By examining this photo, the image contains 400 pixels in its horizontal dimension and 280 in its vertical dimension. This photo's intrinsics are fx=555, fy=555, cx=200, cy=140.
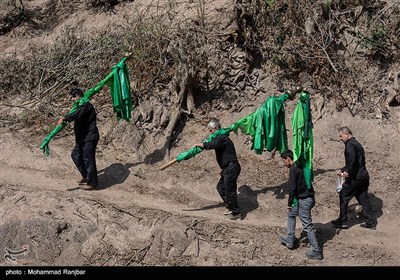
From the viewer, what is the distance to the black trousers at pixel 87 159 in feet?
26.6

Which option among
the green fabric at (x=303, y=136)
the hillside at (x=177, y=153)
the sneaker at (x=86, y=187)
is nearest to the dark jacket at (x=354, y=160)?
the green fabric at (x=303, y=136)

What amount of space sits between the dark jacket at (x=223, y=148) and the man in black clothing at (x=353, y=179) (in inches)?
57.6

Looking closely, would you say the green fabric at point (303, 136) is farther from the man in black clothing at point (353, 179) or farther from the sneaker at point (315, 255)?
the sneaker at point (315, 255)

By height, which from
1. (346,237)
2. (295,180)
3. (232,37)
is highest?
(232,37)

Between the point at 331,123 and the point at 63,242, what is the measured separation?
4.98 m

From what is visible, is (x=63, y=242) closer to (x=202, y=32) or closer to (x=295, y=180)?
(x=295, y=180)

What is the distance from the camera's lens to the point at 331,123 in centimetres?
960

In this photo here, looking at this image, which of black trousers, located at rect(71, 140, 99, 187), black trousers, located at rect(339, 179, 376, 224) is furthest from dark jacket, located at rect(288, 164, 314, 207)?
black trousers, located at rect(71, 140, 99, 187)

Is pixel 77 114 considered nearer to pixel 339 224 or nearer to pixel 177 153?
pixel 177 153

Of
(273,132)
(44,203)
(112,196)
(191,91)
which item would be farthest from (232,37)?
(44,203)

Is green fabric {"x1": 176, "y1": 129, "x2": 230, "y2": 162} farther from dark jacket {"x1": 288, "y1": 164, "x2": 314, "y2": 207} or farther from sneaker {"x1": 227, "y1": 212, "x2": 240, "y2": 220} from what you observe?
dark jacket {"x1": 288, "y1": 164, "x2": 314, "y2": 207}

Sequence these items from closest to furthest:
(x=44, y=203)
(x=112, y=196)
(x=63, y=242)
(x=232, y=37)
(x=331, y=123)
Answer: (x=63, y=242) → (x=44, y=203) → (x=112, y=196) → (x=331, y=123) → (x=232, y=37)

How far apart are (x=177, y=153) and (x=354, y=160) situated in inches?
133

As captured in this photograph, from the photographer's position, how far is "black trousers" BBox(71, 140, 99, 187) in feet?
26.6
